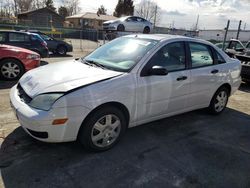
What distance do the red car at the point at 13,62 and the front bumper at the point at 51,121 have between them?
14.1 feet

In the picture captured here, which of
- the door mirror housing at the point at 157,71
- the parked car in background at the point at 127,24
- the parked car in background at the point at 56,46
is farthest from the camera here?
the parked car in background at the point at 127,24

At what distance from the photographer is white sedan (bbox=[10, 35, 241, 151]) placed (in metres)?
2.83

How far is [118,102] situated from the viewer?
10.4ft

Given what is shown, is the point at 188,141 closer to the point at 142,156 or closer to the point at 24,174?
the point at 142,156

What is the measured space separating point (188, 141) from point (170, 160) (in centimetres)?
73

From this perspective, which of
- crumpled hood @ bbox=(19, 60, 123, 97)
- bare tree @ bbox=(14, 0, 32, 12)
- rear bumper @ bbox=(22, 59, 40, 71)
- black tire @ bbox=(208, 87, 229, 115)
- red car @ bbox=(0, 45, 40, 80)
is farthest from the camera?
bare tree @ bbox=(14, 0, 32, 12)

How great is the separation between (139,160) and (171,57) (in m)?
1.73

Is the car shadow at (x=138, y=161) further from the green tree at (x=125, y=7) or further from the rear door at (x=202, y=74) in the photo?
the green tree at (x=125, y=7)

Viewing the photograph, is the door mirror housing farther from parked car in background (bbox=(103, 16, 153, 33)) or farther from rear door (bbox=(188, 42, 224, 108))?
parked car in background (bbox=(103, 16, 153, 33))

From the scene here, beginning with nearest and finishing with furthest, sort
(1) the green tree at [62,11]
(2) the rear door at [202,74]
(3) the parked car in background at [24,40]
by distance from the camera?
(2) the rear door at [202,74] < (3) the parked car in background at [24,40] < (1) the green tree at [62,11]

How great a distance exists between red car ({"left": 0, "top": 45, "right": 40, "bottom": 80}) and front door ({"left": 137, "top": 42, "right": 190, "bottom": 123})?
4.79 m

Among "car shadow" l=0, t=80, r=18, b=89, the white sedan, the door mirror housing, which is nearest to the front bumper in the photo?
the white sedan

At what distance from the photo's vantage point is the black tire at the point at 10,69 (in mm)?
6672

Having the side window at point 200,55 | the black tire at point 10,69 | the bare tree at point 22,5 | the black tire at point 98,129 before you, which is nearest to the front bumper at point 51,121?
the black tire at point 98,129
